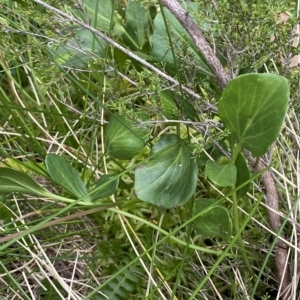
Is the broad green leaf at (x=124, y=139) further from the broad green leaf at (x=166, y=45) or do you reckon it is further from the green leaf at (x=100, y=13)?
the green leaf at (x=100, y=13)

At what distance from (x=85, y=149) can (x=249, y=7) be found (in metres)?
0.56

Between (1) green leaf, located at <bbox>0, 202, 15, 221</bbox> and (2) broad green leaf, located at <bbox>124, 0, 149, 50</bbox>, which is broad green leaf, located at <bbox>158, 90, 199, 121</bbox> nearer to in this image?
(2) broad green leaf, located at <bbox>124, 0, 149, 50</bbox>

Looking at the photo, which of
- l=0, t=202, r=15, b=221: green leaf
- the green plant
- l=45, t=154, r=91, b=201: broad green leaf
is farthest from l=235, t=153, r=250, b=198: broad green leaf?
l=0, t=202, r=15, b=221: green leaf

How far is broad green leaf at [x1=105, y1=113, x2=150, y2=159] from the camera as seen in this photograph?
0.81m

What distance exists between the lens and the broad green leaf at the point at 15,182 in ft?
2.33

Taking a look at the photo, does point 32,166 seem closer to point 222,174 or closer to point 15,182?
point 15,182

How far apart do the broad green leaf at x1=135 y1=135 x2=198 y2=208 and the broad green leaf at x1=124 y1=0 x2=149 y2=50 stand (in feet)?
1.19

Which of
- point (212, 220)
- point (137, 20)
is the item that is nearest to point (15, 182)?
point (212, 220)

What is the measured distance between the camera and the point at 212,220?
721mm

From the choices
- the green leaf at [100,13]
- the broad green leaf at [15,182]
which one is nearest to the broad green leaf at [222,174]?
the broad green leaf at [15,182]

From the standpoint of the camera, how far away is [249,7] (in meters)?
0.73

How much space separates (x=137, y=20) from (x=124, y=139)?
330mm

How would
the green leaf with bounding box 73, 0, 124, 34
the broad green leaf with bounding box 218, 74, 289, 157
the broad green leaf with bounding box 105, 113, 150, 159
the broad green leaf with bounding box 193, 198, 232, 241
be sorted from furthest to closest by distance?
the green leaf with bounding box 73, 0, 124, 34 → the broad green leaf with bounding box 105, 113, 150, 159 → the broad green leaf with bounding box 193, 198, 232, 241 → the broad green leaf with bounding box 218, 74, 289, 157

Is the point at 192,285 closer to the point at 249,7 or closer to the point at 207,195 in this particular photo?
the point at 207,195
